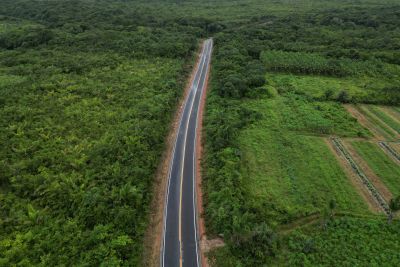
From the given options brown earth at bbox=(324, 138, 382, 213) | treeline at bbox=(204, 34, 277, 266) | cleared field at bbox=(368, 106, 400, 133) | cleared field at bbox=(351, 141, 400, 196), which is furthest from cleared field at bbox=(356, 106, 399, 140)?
treeline at bbox=(204, 34, 277, 266)

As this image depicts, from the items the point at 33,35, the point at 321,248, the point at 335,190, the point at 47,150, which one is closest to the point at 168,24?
the point at 33,35

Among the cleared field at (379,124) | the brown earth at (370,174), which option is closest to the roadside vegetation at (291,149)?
the cleared field at (379,124)

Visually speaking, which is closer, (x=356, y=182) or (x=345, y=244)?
(x=345, y=244)

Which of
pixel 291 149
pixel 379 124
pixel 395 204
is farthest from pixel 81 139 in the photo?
pixel 379 124

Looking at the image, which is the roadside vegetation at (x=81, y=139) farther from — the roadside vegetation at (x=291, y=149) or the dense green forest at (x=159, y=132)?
the roadside vegetation at (x=291, y=149)

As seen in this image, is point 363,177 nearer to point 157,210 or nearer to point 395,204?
point 395,204
